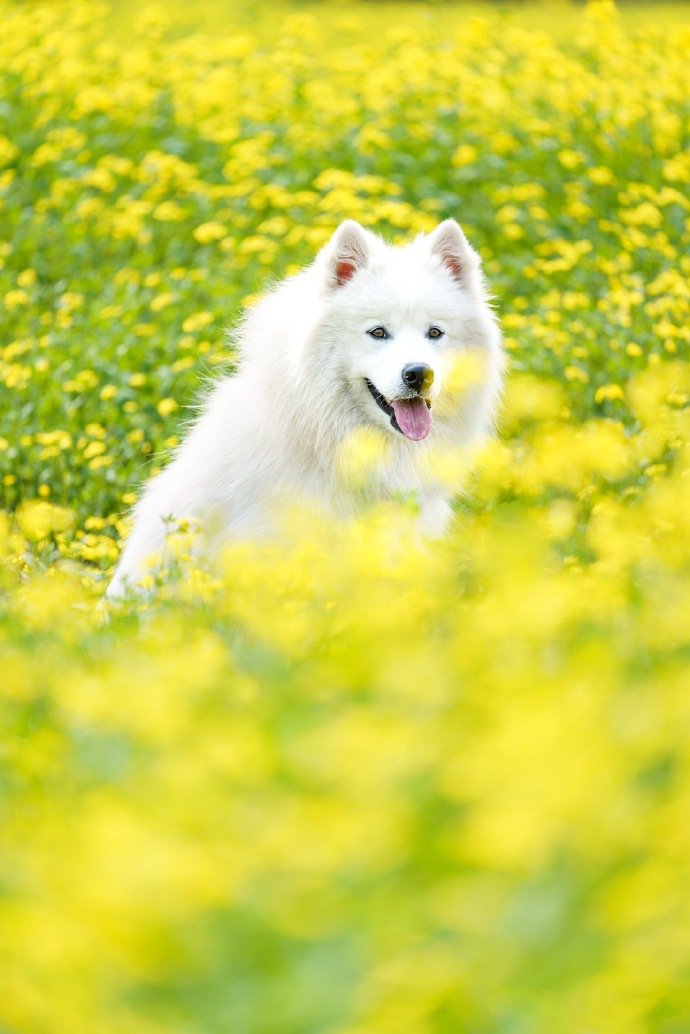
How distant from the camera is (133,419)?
6758 mm

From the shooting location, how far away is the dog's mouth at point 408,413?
16.0 feet

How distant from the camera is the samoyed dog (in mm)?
4766

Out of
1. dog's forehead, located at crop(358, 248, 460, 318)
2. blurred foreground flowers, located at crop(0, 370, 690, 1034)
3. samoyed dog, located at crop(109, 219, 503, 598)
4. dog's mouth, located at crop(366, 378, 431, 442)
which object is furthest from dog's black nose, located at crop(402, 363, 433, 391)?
blurred foreground flowers, located at crop(0, 370, 690, 1034)

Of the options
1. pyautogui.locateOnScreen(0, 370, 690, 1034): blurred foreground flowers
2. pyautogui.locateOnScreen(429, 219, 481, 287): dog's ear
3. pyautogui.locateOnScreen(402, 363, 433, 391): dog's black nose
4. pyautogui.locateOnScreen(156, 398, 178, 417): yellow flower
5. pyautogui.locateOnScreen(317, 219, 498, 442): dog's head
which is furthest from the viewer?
pyautogui.locateOnScreen(156, 398, 178, 417): yellow flower

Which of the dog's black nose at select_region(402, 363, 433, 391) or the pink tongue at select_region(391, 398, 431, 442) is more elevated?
the dog's black nose at select_region(402, 363, 433, 391)

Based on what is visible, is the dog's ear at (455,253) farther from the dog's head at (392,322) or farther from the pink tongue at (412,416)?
the pink tongue at (412,416)

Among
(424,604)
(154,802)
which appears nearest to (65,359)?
(424,604)

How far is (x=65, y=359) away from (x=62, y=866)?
19.2 feet

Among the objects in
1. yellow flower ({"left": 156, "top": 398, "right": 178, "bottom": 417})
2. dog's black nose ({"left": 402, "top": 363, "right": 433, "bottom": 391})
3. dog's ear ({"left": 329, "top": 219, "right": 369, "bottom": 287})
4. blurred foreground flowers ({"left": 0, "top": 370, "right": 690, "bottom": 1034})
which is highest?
blurred foreground flowers ({"left": 0, "top": 370, "right": 690, "bottom": 1034})

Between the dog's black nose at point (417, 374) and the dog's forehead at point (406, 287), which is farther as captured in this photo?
the dog's forehead at point (406, 287)

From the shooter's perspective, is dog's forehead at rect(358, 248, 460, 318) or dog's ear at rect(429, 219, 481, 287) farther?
dog's ear at rect(429, 219, 481, 287)

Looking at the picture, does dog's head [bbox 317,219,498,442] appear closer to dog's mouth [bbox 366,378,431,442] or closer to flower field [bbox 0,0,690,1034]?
dog's mouth [bbox 366,378,431,442]

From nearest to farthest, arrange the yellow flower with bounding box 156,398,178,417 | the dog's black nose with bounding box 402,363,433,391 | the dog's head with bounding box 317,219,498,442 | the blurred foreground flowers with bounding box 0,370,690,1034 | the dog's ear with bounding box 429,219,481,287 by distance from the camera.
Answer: the blurred foreground flowers with bounding box 0,370,690,1034
the dog's black nose with bounding box 402,363,433,391
the dog's head with bounding box 317,219,498,442
the dog's ear with bounding box 429,219,481,287
the yellow flower with bounding box 156,398,178,417

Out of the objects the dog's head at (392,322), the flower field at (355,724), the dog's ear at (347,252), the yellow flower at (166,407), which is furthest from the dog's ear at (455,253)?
the yellow flower at (166,407)
